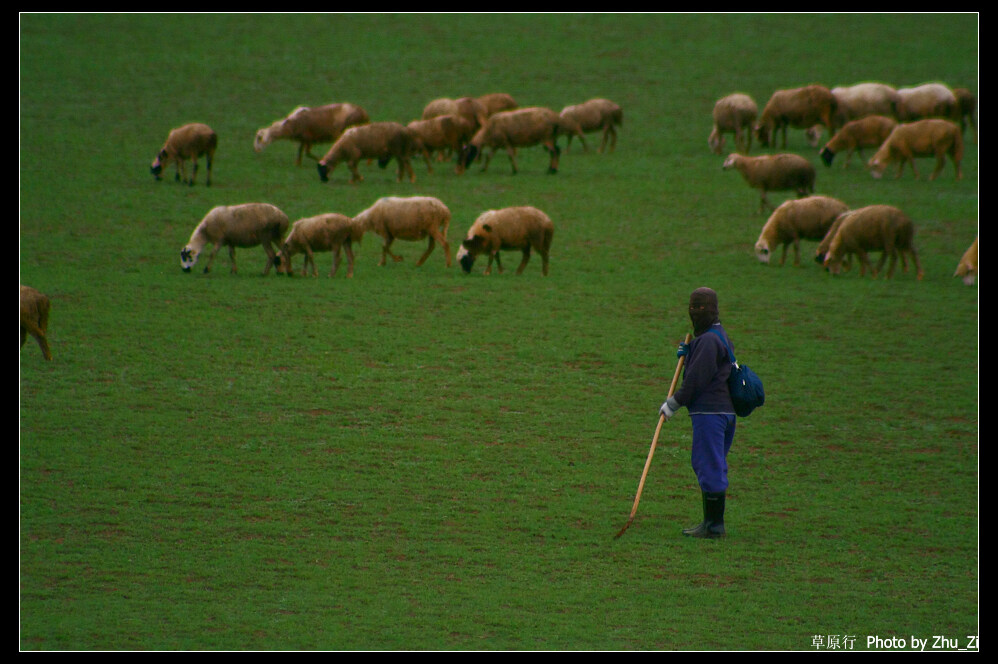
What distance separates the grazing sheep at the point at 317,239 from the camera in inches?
729

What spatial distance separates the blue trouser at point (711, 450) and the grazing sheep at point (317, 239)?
10411mm

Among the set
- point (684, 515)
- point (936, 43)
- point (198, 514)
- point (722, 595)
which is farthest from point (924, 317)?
point (936, 43)

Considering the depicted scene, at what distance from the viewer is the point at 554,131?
27.8 meters

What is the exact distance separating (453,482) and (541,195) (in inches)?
582

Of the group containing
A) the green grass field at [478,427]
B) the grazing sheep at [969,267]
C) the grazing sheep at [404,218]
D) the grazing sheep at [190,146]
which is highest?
the grazing sheep at [190,146]

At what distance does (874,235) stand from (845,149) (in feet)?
34.3

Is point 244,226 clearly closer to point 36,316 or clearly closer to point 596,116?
point 36,316

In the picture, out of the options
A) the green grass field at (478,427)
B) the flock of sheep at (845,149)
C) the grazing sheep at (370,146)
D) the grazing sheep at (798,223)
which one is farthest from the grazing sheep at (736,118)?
the grazing sheep at (798,223)

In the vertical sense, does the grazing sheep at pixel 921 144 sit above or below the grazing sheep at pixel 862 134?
below

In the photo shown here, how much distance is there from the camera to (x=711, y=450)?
919 cm

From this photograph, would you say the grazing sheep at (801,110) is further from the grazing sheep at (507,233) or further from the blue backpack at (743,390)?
the blue backpack at (743,390)

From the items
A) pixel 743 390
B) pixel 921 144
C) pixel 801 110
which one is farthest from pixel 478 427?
pixel 801 110

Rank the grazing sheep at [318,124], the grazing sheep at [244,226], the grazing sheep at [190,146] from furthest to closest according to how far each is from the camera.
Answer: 1. the grazing sheep at [318,124]
2. the grazing sheep at [190,146]
3. the grazing sheep at [244,226]

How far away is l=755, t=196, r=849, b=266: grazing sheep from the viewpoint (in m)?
19.8
